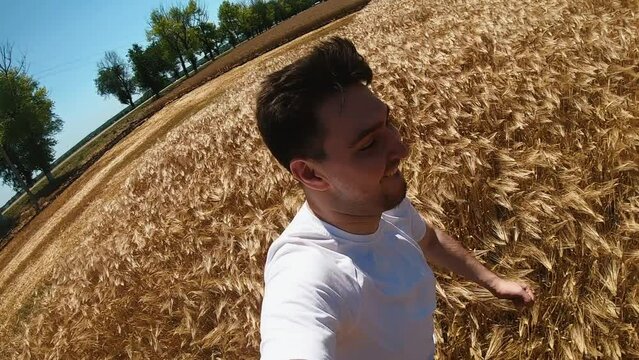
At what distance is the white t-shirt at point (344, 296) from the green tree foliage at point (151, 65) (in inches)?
3392

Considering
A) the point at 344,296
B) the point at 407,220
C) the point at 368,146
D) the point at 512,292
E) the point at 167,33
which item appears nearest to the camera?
the point at 344,296

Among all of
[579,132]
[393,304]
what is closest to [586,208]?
[579,132]

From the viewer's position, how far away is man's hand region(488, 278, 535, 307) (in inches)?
101

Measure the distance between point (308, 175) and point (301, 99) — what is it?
0.33 metres

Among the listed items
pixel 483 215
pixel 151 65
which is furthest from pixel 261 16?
pixel 483 215

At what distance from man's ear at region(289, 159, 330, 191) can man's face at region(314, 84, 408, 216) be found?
22 millimetres

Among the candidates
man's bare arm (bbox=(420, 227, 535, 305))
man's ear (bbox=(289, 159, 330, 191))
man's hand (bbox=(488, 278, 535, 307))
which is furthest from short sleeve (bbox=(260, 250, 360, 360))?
man's hand (bbox=(488, 278, 535, 307))

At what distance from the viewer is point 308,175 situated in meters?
1.91

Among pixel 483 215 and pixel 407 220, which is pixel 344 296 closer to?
pixel 407 220

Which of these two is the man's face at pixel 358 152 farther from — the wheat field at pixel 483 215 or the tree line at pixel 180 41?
the tree line at pixel 180 41

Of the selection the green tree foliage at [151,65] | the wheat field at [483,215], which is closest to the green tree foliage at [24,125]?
the green tree foliage at [151,65]

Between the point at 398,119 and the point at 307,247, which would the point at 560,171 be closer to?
the point at 398,119

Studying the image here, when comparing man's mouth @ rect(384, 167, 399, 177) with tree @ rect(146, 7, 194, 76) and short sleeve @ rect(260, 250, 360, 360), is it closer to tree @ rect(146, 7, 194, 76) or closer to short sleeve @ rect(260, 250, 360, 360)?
short sleeve @ rect(260, 250, 360, 360)

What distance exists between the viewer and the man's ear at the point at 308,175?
188 centimetres
